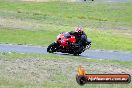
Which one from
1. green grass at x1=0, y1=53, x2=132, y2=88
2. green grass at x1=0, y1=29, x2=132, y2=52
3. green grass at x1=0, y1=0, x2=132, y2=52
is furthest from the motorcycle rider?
green grass at x1=0, y1=0, x2=132, y2=52

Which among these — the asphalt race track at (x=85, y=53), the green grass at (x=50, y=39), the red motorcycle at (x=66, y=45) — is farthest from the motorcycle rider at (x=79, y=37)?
the green grass at (x=50, y=39)

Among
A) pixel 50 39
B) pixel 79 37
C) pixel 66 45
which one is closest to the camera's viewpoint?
pixel 66 45

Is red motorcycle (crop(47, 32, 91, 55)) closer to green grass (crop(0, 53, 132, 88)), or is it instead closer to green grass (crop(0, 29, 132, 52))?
green grass (crop(0, 53, 132, 88))

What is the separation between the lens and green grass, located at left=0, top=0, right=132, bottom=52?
4859 cm

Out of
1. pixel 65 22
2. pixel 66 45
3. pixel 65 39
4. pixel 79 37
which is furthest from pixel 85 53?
pixel 65 22

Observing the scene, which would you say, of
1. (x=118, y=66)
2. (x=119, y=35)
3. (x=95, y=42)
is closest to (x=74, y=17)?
(x=119, y=35)

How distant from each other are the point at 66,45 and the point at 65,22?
30.9 m

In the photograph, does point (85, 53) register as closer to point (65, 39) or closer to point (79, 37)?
point (79, 37)

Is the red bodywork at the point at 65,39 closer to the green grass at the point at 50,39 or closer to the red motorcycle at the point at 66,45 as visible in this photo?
the red motorcycle at the point at 66,45

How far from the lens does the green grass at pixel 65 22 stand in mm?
48594

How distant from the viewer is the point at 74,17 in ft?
250

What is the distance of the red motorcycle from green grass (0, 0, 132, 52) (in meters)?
7.62

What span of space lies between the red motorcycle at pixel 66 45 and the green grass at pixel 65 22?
7.62m

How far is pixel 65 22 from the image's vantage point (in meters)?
66.8
